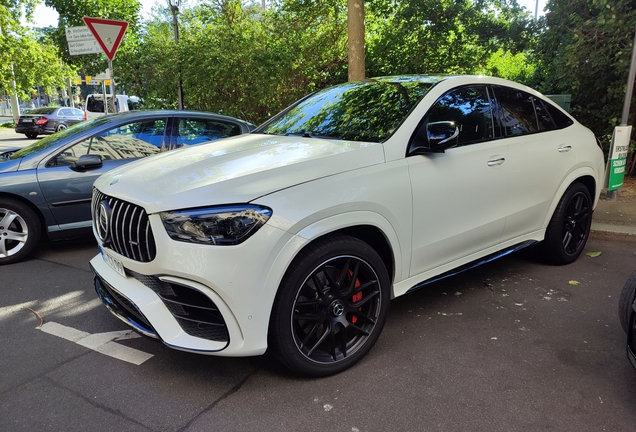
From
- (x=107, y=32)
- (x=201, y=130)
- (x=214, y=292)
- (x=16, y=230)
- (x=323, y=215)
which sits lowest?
(x=16, y=230)

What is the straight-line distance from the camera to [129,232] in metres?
2.61

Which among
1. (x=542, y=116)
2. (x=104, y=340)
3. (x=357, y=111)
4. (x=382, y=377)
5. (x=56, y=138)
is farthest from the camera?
(x=56, y=138)

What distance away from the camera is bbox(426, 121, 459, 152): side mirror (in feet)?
9.84

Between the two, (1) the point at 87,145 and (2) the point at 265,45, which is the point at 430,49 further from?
(1) the point at 87,145

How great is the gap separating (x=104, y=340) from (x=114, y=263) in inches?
27.8

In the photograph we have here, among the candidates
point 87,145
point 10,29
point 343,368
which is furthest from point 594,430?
point 10,29

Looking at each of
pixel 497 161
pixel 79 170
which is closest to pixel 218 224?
pixel 497 161

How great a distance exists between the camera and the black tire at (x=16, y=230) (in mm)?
4734

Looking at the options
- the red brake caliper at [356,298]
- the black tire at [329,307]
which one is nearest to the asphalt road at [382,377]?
the black tire at [329,307]

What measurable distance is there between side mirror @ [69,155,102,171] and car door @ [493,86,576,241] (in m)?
3.89

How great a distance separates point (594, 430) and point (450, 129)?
70.6 inches

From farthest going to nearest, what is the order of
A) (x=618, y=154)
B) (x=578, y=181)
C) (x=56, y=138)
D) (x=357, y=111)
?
(x=618, y=154)
(x=56, y=138)
(x=578, y=181)
(x=357, y=111)

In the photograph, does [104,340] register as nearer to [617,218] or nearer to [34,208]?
[34,208]

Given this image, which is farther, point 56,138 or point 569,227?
point 56,138
